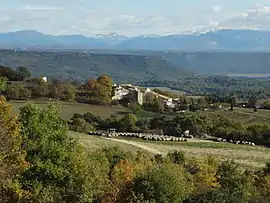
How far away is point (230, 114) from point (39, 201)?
3145 inches

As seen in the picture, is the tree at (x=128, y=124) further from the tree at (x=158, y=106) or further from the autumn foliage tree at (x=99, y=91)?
the tree at (x=158, y=106)

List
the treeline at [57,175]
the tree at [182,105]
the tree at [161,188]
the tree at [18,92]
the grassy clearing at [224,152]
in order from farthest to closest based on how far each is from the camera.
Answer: the tree at [182,105] → the tree at [18,92] → the grassy clearing at [224,152] → the tree at [161,188] → the treeline at [57,175]

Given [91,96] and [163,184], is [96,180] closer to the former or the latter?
[163,184]

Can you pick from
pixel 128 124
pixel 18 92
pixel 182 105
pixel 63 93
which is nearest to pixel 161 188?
pixel 128 124

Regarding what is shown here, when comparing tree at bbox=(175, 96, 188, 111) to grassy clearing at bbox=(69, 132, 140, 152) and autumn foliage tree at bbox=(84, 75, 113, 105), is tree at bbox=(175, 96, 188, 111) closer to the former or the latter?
autumn foliage tree at bbox=(84, 75, 113, 105)

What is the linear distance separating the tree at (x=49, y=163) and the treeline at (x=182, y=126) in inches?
1774

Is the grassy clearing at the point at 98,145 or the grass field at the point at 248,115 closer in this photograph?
the grassy clearing at the point at 98,145

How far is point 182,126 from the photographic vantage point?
2889 inches

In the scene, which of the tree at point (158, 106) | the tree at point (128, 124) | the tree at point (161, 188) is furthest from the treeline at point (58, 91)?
the tree at point (161, 188)

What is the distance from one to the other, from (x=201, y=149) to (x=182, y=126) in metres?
17.4

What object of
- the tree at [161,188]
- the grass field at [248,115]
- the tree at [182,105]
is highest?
the tree at [161,188]

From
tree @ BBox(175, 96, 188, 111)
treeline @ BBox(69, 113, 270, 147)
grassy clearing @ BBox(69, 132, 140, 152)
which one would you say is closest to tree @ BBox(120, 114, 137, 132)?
treeline @ BBox(69, 113, 270, 147)

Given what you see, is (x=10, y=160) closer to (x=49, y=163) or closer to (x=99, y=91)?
(x=49, y=163)

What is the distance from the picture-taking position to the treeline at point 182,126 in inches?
2795
